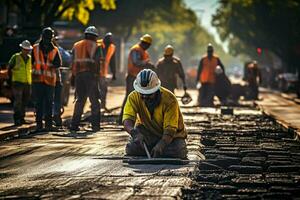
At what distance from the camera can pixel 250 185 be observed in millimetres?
9070

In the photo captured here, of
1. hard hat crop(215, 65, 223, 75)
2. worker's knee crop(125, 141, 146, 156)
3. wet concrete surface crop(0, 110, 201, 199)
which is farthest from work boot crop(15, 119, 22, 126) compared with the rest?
→ hard hat crop(215, 65, 223, 75)

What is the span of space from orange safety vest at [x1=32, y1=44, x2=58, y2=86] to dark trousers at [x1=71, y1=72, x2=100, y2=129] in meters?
0.66

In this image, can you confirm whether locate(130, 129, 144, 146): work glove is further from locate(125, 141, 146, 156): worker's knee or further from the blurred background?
the blurred background

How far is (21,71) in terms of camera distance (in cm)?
1869

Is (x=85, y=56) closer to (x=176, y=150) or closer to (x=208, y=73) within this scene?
(x=176, y=150)

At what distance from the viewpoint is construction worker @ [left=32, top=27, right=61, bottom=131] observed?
17.5 meters

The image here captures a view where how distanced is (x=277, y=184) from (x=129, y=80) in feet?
36.3

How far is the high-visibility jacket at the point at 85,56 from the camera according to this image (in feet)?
58.4

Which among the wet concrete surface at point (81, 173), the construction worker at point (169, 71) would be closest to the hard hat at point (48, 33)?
the wet concrete surface at point (81, 173)

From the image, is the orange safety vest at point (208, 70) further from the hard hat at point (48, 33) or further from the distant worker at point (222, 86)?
the hard hat at point (48, 33)

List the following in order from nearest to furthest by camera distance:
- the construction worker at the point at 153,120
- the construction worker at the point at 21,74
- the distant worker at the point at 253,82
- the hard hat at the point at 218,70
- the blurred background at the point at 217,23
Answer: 1. the construction worker at the point at 153,120
2. the construction worker at the point at 21,74
3. the hard hat at the point at 218,70
4. the distant worker at the point at 253,82
5. the blurred background at the point at 217,23

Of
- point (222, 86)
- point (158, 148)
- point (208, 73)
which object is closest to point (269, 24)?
point (222, 86)

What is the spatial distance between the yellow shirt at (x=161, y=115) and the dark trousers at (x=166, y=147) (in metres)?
0.08

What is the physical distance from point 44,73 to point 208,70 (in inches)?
459
